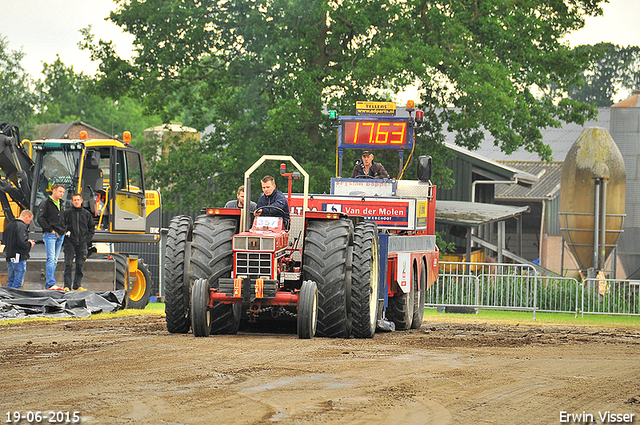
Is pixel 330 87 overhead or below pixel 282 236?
overhead

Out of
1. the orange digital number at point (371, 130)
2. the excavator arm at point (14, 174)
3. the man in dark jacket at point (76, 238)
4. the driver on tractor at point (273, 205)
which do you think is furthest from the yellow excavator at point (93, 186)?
the driver on tractor at point (273, 205)

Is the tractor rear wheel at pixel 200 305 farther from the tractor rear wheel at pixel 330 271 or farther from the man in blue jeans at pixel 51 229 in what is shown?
the man in blue jeans at pixel 51 229

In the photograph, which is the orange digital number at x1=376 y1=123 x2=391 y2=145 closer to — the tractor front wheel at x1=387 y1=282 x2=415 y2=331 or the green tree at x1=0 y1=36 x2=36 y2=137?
the tractor front wheel at x1=387 y1=282 x2=415 y2=331

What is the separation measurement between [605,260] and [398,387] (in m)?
22.2

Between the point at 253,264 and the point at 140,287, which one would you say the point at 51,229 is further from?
the point at 253,264

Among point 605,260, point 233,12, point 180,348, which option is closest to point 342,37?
point 233,12

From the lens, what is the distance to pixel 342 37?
28.1m

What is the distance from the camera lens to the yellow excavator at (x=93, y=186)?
1806 cm

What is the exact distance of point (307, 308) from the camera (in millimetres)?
10812

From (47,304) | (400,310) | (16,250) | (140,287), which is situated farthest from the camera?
(140,287)

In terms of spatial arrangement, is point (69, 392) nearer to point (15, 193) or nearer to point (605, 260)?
point (15, 193)

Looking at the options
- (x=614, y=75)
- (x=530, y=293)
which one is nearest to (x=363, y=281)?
(x=530, y=293)

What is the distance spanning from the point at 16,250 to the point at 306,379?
9834mm

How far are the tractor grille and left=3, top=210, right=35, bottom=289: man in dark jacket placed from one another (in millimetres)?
6827
